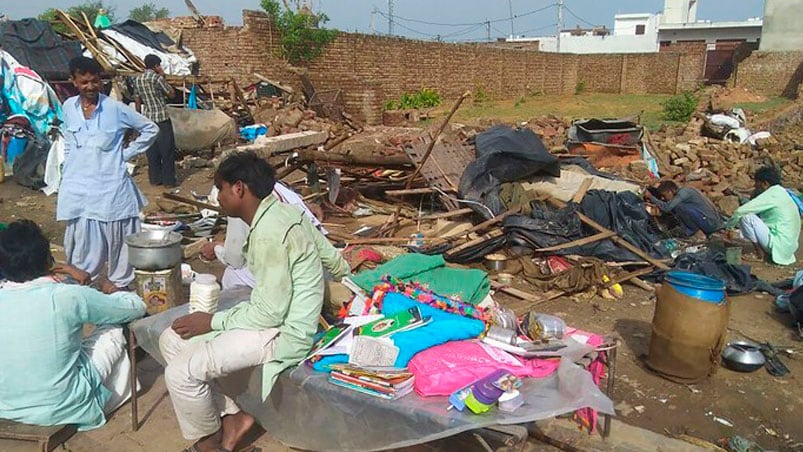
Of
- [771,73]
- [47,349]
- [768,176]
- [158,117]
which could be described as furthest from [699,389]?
[771,73]

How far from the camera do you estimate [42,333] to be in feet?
9.50

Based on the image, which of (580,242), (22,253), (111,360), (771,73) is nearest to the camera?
(22,253)

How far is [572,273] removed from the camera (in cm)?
570

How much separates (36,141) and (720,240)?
9603 mm

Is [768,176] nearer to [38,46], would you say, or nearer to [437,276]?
[437,276]

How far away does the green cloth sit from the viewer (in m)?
3.98

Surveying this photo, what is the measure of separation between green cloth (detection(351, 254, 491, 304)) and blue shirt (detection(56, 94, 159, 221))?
179 centimetres

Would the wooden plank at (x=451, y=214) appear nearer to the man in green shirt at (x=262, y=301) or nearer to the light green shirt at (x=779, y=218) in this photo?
the light green shirt at (x=779, y=218)

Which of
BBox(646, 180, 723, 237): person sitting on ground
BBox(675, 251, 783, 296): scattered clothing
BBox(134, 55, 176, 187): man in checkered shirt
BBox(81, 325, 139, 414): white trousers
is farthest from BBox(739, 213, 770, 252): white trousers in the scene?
BBox(134, 55, 176, 187): man in checkered shirt

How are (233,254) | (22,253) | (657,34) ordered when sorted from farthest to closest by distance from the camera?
(657,34) → (233,254) → (22,253)

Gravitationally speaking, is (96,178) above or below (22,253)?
above

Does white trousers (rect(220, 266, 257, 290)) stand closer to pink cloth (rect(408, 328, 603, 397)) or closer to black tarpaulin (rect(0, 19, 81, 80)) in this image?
pink cloth (rect(408, 328, 603, 397))

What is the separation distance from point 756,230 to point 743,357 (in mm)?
2860

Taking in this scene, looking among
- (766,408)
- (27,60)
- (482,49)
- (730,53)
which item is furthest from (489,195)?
(730,53)
